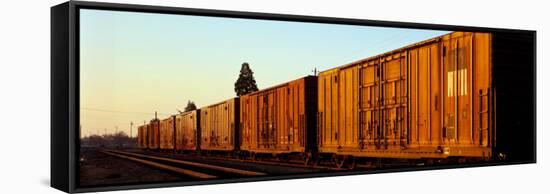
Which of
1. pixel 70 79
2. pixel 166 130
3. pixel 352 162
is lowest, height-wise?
pixel 352 162

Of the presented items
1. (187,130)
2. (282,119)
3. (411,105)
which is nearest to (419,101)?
(411,105)

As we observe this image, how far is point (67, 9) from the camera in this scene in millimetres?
12617

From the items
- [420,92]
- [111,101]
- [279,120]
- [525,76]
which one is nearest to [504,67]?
[525,76]

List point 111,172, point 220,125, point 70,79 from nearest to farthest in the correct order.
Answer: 1. point 70,79
2. point 111,172
3. point 220,125

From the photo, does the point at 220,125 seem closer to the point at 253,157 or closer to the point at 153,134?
the point at 253,157

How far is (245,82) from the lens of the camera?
14.6m

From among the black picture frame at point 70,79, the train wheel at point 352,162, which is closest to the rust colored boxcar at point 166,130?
the black picture frame at point 70,79

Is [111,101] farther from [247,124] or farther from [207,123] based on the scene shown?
[247,124]

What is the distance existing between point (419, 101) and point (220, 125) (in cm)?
439

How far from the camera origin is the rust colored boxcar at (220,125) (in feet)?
47.2

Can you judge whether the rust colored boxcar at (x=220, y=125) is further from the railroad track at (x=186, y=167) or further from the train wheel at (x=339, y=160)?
the train wheel at (x=339, y=160)

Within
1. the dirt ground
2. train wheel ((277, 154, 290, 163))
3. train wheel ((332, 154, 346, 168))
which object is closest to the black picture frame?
the dirt ground

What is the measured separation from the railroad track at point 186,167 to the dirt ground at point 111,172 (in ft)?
0.28

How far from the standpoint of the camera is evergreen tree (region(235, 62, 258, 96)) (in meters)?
14.5
